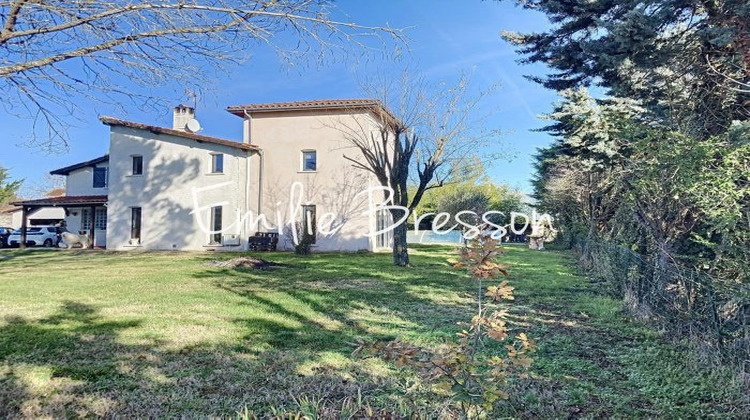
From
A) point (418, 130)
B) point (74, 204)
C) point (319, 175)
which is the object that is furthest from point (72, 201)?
point (418, 130)

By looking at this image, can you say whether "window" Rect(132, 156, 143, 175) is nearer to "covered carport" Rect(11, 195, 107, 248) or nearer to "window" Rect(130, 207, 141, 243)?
"window" Rect(130, 207, 141, 243)

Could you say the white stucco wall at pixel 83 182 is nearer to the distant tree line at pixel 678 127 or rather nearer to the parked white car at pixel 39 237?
the parked white car at pixel 39 237

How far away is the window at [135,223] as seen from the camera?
844 inches

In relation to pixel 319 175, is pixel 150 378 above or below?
below

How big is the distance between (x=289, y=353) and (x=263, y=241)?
1609cm

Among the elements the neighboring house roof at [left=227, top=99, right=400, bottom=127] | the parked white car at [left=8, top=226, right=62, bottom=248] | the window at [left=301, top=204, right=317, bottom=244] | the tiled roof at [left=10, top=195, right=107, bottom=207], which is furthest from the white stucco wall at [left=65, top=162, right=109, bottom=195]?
the window at [left=301, top=204, right=317, bottom=244]

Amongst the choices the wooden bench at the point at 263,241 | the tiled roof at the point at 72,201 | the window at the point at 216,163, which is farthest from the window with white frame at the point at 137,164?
the wooden bench at the point at 263,241

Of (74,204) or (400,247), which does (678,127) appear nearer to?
(400,247)

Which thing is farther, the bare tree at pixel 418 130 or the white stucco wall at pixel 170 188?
the white stucco wall at pixel 170 188

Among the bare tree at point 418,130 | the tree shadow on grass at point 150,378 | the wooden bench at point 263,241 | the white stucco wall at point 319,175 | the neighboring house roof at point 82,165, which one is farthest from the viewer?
the neighboring house roof at point 82,165

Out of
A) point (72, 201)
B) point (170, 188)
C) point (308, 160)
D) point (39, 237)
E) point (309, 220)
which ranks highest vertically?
point (308, 160)

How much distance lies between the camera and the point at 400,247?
1433 cm

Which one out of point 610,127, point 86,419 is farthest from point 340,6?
point 610,127

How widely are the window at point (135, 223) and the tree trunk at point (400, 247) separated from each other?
13.9 metres
